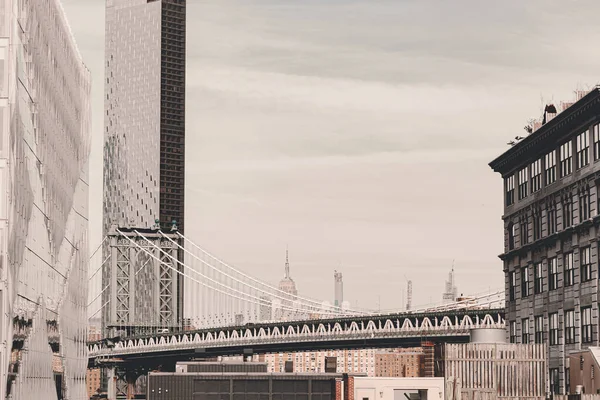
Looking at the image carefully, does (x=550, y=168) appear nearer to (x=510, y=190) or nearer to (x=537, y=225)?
(x=537, y=225)

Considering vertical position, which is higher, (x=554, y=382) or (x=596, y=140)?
(x=596, y=140)

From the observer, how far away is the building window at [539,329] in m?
88.6

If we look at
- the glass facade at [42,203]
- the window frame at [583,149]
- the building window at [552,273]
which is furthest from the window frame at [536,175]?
the glass facade at [42,203]

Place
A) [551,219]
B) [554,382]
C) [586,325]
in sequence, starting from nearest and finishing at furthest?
1. [586,325]
2. [554,382]
3. [551,219]

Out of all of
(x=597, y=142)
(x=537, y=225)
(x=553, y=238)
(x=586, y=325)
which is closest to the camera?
(x=597, y=142)

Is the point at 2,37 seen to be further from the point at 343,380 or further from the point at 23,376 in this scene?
the point at 343,380

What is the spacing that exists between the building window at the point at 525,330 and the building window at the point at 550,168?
10529mm

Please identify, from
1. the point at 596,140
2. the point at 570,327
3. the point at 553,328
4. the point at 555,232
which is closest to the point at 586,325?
the point at 570,327

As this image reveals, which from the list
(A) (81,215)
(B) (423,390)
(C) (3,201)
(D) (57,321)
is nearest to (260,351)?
(A) (81,215)

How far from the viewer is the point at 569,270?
83.7 metres

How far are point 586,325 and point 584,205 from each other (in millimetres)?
6964

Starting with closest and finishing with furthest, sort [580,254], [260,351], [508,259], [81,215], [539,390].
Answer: [539,390] < [580,254] < [508,259] < [81,215] < [260,351]

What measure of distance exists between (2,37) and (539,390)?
102 ft

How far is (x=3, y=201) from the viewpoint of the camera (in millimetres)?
61344
